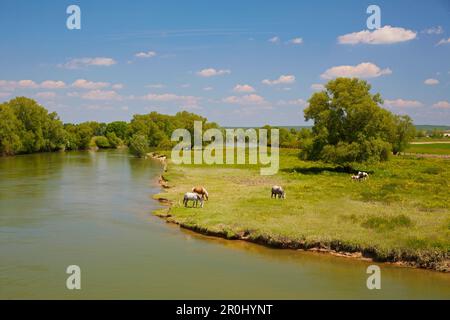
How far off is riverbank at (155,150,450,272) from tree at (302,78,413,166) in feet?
29.3

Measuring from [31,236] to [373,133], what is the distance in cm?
3901

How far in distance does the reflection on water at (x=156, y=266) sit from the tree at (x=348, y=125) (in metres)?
27.9

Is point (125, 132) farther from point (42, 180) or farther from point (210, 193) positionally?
point (210, 193)

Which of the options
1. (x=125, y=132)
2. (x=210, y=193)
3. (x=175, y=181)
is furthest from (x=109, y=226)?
(x=125, y=132)

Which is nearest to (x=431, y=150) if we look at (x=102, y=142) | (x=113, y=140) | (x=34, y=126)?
(x=34, y=126)

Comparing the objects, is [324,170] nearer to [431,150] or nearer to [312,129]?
[312,129]

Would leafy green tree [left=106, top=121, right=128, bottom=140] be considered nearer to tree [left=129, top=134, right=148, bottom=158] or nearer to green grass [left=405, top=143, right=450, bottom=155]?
tree [left=129, top=134, right=148, bottom=158]

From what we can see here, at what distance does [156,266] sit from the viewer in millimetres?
18078

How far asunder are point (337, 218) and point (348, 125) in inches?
1138

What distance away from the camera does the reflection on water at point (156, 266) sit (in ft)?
50.7

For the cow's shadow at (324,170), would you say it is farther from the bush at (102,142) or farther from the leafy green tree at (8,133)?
the bush at (102,142)

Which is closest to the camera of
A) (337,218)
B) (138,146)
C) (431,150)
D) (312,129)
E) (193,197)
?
(337,218)

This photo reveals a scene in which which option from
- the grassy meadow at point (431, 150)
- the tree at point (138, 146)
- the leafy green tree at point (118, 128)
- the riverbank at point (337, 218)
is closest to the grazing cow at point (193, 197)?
the riverbank at point (337, 218)
